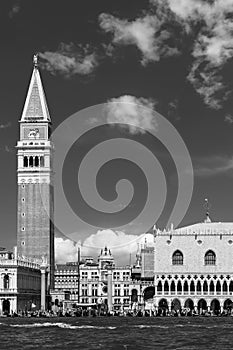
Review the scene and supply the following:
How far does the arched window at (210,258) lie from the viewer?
443ft

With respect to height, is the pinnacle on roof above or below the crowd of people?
above

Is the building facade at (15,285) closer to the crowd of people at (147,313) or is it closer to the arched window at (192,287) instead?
the crowd of people at (147,313)

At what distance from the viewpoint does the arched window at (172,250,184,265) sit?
13525 centimetres

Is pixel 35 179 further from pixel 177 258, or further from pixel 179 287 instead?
pixel 179 287

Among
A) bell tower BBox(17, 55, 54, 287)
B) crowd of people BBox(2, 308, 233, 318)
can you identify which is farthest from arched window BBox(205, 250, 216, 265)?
bell tower BBox(17, 55, 54, 287)

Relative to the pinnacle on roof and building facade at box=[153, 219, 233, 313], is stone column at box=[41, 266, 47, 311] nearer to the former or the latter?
building facade at box=[153, 219, 233, 313]

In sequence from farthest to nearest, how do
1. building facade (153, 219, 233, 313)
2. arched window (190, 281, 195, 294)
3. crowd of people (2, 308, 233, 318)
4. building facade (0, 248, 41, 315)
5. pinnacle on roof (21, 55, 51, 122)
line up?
pinnacle on roof (21, 55, 51, 122) → building facade (0, 248, 41, 315) → arched window (190, 281, 195, 294) → building facade (153, 219, 233, 313) → crowd of people (2, 308, 233, 318)

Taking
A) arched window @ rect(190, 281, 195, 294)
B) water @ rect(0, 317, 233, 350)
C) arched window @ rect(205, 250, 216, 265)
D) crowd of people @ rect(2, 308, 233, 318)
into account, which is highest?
arched window @ rect(205, 250, 216, 265)

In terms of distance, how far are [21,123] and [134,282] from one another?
123 feet

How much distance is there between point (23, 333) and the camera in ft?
243

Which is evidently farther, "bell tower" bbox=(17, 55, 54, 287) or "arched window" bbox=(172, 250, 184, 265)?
"bell tower" bbox=(17, 55, 54, 287)

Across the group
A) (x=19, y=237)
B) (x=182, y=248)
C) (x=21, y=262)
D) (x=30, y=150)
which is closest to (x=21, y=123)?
(x=30, y=150)

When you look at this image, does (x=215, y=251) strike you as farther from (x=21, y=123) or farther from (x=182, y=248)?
(x=21, y=123)

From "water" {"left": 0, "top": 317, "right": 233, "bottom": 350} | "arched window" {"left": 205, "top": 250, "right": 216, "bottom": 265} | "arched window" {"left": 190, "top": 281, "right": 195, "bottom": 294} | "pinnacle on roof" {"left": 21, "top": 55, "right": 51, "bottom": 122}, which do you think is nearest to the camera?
"water" {"left": 0, "top": 317, "right": 233, "bottom": 350}
